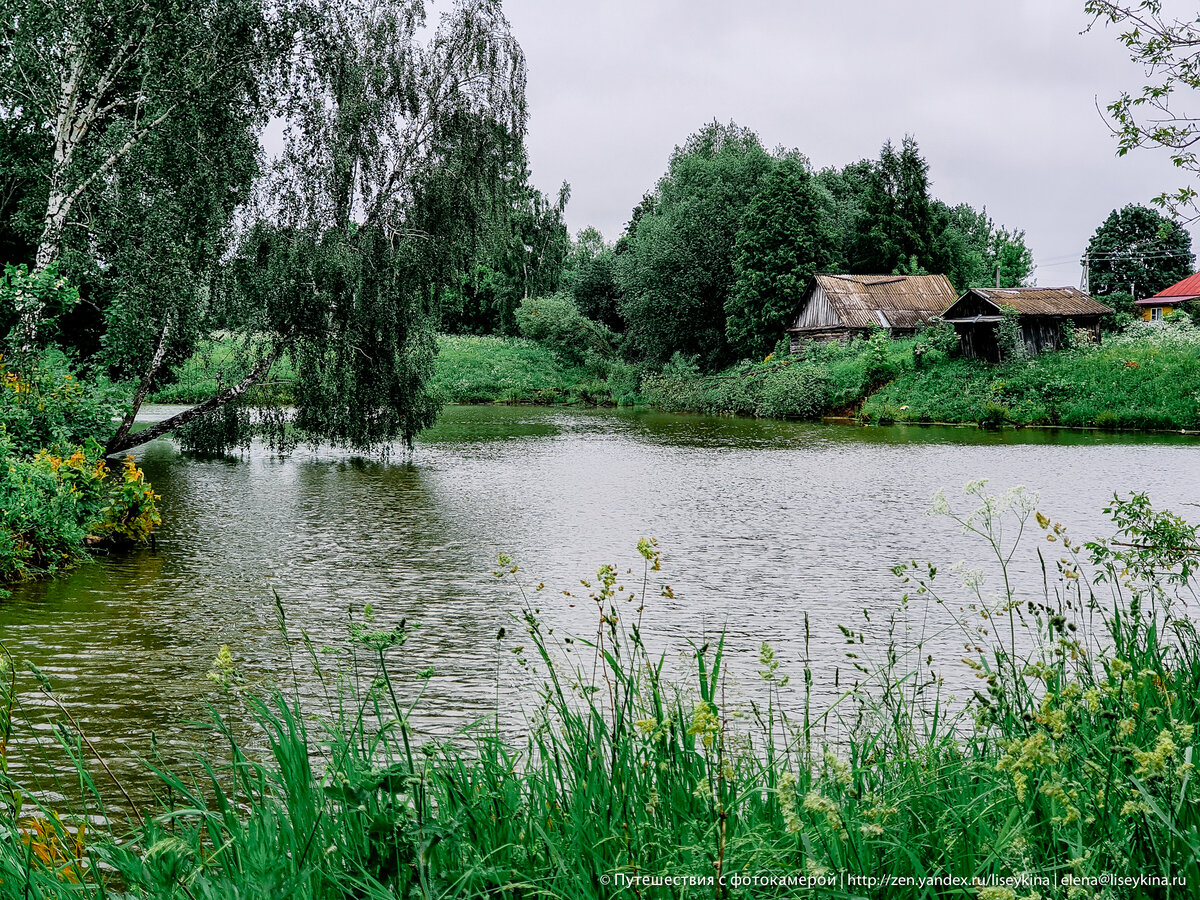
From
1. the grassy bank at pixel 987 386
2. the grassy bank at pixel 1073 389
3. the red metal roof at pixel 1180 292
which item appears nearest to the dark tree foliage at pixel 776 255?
the grassy bank at pixel 987 386

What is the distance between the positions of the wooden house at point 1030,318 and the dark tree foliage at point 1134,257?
3789cm

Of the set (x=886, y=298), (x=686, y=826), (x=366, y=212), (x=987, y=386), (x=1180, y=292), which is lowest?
(x=686, y=826)

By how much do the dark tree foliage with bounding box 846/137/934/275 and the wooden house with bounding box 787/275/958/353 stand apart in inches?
322

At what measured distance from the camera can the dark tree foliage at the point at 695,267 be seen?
5553 centimetres

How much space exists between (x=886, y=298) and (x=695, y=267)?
10.6 metres

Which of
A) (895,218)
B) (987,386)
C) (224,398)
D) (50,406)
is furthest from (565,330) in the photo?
(50,406)

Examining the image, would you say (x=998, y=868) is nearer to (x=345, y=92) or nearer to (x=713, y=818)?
(x=713, y=818)

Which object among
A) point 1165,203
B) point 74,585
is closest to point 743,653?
point 1165,203

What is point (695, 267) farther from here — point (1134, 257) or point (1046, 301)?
point (1134, 257)

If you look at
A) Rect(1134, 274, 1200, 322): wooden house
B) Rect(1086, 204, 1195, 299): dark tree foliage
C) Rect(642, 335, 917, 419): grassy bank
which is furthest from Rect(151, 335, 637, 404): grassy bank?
Rect(1086, 204, 1195, 299): dark tree foliage

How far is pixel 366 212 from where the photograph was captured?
755 inches

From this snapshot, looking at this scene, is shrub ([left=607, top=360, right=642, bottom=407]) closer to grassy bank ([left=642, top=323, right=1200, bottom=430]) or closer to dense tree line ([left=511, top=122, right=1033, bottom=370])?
dense tree line ([left=511, top=122, right=1033, bottom=370])

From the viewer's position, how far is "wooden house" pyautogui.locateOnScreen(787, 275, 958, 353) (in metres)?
48.0

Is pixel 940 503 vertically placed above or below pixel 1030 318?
below
